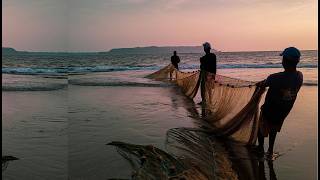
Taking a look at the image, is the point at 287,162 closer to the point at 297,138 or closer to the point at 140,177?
the point at 297,138

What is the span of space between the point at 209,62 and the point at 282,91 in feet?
16.2

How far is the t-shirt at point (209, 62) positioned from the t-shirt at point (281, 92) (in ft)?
15.2

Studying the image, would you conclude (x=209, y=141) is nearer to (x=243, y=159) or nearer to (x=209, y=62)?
(x=243, y=159)

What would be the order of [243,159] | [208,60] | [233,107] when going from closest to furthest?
[243,159] < [233,107] < [208,60]

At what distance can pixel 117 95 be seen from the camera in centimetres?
1468

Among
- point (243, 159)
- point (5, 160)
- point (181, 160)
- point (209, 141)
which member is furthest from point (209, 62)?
point (5, 160)

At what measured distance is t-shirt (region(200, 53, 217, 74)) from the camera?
10633 millimetres

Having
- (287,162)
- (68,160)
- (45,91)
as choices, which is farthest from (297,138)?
(45,91)

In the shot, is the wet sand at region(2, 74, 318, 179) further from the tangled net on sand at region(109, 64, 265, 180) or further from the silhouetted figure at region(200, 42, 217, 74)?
the silhouetted figure at region(200, 42, 217, 74)

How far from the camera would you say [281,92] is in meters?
5.92

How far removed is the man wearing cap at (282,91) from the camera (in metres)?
5.85

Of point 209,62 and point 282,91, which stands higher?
point 209,62

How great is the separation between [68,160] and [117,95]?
29.3 feet

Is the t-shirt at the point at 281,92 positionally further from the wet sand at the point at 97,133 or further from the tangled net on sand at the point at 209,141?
the wet sand at the point at 97,133
